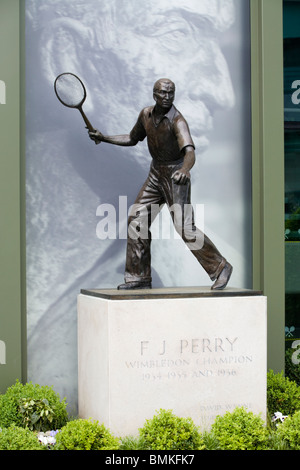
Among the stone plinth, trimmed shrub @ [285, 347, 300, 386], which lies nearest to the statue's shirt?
the stone plinth

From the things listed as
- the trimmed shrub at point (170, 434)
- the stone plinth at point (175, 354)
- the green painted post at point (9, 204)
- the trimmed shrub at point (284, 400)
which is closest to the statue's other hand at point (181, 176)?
the stone plinth at point (175, 354)

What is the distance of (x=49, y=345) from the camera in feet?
20.8

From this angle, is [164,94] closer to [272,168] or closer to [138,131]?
[138,131]

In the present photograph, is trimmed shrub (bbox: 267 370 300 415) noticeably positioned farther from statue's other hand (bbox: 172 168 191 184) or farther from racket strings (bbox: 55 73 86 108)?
racket strings (bbox: 55 73 86 108)

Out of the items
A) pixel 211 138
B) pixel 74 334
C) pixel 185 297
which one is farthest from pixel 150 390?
pixel 211 138

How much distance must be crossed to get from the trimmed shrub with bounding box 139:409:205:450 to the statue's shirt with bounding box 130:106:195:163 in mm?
2064

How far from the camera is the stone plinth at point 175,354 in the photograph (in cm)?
498

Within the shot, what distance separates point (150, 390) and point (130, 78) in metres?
3.12

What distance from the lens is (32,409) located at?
17.7 ft

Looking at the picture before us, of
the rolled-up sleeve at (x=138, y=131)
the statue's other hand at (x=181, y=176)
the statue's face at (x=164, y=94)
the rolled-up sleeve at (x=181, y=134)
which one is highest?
the statue's face at (x=164, y=94)

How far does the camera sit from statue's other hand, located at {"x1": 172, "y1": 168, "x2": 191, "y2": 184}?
17.0 ft

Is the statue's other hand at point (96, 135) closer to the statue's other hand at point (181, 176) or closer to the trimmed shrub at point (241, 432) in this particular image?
the statue's other hand at point (181, 176)

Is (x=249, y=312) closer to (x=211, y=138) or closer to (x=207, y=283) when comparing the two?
(x=207, y=283)

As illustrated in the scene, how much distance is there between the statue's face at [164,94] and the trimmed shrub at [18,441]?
2.69 m
